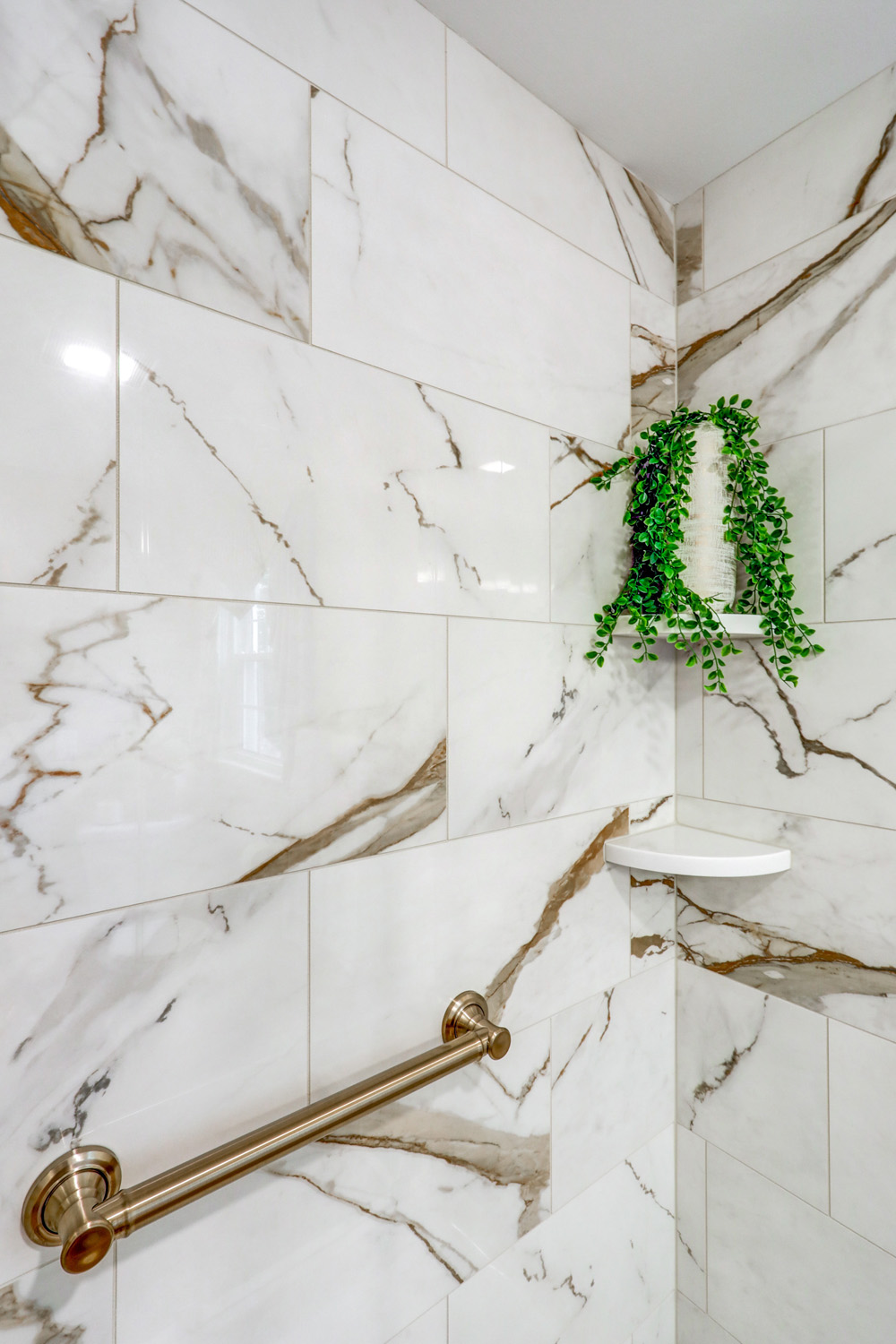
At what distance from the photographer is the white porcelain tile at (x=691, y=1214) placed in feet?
3.84

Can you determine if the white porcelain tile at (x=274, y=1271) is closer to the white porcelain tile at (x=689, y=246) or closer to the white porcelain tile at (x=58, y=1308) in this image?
the white porcelain tile at (x=58, y=1308)

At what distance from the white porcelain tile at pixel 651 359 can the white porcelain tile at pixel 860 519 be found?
0.29 m

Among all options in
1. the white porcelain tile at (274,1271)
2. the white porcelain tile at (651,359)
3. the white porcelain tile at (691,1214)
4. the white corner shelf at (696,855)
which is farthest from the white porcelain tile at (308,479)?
the white porcelain tile at (691,1214)

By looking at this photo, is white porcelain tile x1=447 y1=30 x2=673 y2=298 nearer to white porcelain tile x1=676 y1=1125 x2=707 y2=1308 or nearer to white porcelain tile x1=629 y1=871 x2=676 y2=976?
white porcelain tile x1=629 y1=871 x2=676 y2=976

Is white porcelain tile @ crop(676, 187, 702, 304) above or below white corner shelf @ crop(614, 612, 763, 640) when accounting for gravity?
above

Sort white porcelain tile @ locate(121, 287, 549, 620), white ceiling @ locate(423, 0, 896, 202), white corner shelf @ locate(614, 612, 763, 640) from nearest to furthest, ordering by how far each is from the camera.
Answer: white porcelain tile @ locate(121, 287, 549, 620) → white ceiling @ locate(423, 0, 896, 202) → white corner shelf @ locate(614, 612, 763, 640)

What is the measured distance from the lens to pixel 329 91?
2.53 ft

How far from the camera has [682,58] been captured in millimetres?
954

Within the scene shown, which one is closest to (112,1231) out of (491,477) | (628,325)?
(491,477)

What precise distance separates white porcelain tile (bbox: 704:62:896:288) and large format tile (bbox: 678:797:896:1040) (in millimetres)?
908

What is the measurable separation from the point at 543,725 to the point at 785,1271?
93cm

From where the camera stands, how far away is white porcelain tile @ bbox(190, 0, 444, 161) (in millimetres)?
725

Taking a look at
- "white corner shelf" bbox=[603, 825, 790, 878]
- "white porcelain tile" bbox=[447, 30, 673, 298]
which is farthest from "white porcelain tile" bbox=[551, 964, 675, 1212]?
"white porcelain tile" bbox=[447, 30, 673, 298]


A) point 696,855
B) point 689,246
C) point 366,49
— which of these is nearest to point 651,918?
point 696,855
